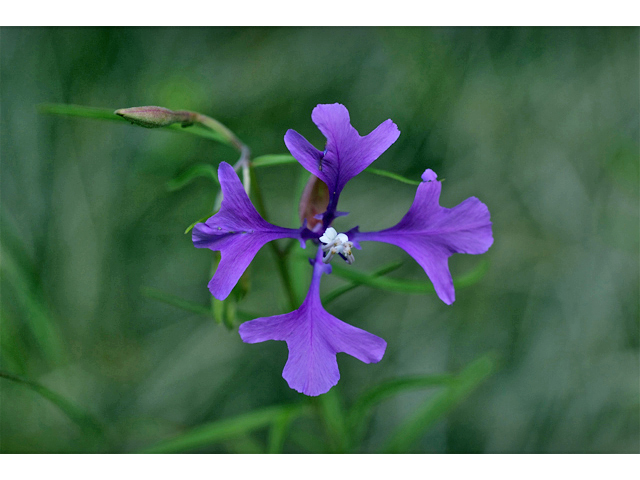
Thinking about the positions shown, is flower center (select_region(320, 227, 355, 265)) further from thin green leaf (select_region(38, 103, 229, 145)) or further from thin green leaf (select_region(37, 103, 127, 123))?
thin green leaf (select_region(37, 103, 127, 123))

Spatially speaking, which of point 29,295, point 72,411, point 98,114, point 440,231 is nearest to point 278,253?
point 440,231

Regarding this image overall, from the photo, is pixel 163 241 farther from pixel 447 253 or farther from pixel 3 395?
pixel 447 253

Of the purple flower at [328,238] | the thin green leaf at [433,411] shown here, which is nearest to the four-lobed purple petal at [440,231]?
the purple flower at [328,238]

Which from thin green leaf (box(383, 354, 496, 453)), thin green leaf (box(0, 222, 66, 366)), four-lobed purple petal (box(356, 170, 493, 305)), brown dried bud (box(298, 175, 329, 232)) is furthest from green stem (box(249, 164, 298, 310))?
thin green leaf (box(0, 222, 66, 366))

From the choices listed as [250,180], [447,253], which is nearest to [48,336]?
[250,180]

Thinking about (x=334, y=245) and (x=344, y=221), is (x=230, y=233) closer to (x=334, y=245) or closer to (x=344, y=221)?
(x=334, y=245)
